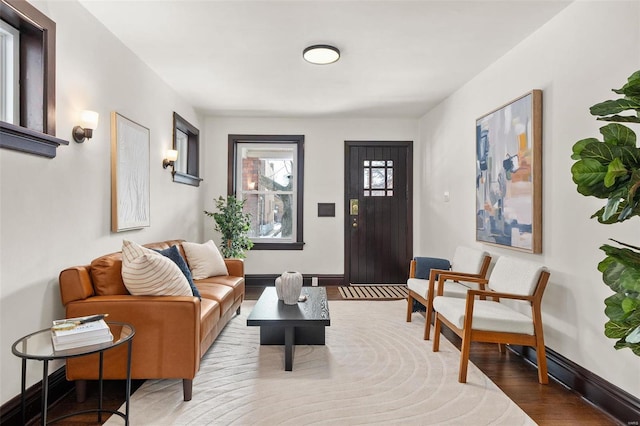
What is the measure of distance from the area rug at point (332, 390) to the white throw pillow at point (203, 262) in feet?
2.28

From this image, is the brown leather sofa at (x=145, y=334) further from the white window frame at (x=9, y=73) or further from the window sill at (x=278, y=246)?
the window sill at (x=278, y=246)

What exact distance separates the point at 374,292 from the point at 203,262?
99.5 inches

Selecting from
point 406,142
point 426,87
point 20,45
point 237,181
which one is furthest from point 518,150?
point 237,181

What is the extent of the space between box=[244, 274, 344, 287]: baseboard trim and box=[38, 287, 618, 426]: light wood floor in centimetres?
286

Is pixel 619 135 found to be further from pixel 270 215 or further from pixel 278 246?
pixel 270 215

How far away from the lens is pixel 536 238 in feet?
8.86

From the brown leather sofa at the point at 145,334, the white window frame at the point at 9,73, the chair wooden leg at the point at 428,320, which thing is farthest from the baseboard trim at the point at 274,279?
the white window frame at the point at 9,73

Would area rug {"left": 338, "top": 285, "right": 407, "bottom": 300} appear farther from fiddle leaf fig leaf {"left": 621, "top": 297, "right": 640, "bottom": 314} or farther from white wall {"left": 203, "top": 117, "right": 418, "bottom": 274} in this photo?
fiddle leaf fig leaf {"left": 621, "top": 297, "right": 640, "bottom": 314}

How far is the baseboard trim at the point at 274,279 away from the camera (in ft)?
17.9

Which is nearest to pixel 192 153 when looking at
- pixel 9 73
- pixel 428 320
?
pixel 9 73

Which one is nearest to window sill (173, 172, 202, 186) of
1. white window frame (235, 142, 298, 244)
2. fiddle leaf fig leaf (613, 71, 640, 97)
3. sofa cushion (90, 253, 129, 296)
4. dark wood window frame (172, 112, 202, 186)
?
dark wood window frame (172, 112, 202, 186)

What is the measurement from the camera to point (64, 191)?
2285 mm

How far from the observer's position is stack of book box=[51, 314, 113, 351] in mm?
1648

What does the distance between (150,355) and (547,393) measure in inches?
99.9
